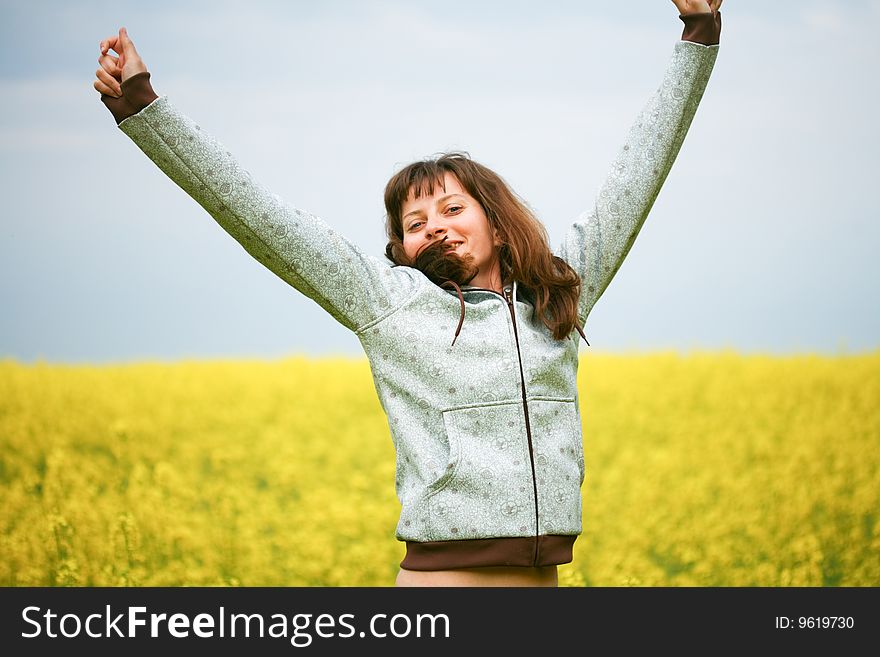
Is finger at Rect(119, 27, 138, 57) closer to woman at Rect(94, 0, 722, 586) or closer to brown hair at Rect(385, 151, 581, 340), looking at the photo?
woman at Rect(94, 0, 722, 586)

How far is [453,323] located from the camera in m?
2.08

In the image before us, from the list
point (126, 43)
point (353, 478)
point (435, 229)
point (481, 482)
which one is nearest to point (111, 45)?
point (126, 43)

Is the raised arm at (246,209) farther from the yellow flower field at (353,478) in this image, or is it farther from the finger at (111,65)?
the yellow flower field at (353,478)

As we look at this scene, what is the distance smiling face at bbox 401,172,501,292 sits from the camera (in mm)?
2170

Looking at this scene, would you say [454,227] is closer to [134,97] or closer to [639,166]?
[639,166]

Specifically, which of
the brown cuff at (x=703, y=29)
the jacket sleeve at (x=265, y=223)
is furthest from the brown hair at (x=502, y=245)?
the brown cuff at (x=703, y=29)

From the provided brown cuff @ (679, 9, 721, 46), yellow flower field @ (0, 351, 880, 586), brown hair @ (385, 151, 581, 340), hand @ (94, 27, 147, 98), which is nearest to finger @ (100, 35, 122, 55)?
hand @ (94, 27, 147, 98)

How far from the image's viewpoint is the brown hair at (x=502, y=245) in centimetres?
215

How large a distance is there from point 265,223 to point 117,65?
1.40ft

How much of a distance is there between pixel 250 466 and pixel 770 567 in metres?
3.17

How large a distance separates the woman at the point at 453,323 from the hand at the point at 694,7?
0.39 metres

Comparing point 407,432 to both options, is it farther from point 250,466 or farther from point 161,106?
point 250,466

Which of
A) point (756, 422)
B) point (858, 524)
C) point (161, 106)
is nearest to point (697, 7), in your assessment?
point (161, 106)

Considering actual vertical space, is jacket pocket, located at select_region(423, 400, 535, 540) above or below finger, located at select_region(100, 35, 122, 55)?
below
